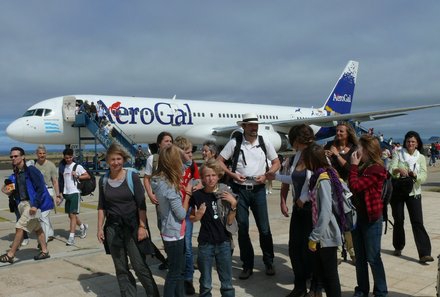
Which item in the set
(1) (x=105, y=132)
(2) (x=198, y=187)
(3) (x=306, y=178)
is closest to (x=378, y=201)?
(3) (x=306, y=178)

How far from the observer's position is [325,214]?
3650 millimetres

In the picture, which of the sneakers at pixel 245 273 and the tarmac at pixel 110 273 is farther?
the sneakers at pixel 245 273

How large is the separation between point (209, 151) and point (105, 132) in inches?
494

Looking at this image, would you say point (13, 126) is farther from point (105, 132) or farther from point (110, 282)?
point (110, 282)

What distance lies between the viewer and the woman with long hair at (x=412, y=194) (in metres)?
5.58

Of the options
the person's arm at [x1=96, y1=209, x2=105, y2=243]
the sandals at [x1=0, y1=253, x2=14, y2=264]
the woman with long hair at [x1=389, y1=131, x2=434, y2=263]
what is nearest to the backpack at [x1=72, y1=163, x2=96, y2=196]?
the sandals at [x1=0, y1=253, x2=14, y2=264]

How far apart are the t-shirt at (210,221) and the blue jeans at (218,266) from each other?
0.06 m

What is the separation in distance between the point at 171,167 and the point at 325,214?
1.40m

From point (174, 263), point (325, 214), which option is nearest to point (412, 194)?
point (325, 214)

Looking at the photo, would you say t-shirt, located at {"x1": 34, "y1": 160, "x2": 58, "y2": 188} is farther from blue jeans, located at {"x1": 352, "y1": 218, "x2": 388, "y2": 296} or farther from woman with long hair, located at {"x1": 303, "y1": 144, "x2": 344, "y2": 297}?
blue jeans, located at {"x1": 352, "y1": 218, "x2": 388, "y2": 296}

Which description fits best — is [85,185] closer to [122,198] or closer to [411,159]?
[122,198]

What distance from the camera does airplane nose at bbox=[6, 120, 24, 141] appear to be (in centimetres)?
1844

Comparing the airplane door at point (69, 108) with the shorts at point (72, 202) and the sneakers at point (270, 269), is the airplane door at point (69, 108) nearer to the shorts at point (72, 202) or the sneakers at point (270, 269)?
the shorts at point (72, 202)

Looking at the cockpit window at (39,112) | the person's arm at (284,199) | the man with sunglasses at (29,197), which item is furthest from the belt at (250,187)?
the cockpit window at (39,112)
